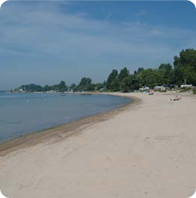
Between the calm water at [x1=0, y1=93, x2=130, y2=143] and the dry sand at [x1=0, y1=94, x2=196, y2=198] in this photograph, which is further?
the calm water at [x1=0, y1=93, x2=130, y2=143]

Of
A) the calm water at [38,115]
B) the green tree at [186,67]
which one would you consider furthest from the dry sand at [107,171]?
the green tree at [186,67]

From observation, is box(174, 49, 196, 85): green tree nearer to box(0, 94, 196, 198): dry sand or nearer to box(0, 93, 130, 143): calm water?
box(0, 93, 130, 143): calm water

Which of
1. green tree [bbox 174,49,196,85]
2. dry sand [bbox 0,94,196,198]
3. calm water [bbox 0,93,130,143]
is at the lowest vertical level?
calm water [bbox 0,93,130,143]

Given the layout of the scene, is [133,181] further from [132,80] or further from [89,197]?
[132,80]

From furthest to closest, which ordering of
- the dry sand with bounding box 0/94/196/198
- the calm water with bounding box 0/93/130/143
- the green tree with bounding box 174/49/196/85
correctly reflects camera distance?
the green tree with bounding box 174/49/196/85 < the calm water with bounding box 0/93/130/143 < the dry sand with bounding box 0/94/196/198

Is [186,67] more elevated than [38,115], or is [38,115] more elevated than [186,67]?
[186,67]

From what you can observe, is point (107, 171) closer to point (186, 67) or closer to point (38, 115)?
point (38, 115)

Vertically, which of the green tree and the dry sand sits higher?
the green tree

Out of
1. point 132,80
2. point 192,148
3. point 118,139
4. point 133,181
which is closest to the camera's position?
point 133,181

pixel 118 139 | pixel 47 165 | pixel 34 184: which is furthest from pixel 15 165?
pixel 118 139

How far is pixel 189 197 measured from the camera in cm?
538

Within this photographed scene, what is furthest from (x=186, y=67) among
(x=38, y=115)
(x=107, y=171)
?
(x=107, y=171)

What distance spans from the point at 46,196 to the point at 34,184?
0.88 metres

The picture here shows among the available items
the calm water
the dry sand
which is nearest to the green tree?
the calm water
